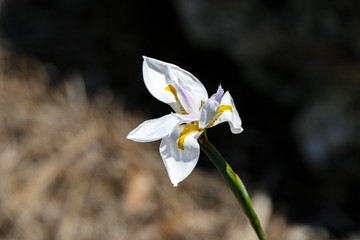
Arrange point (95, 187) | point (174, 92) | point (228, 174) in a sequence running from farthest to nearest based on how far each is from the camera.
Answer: point (95, 187), point (174, 92), point (228, 174)

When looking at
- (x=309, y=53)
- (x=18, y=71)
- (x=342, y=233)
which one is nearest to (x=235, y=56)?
(x=309, y=53)

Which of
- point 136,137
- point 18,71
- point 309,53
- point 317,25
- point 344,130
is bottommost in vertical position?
point 18,71

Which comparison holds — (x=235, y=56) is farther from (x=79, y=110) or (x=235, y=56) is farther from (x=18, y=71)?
(x=18, y=71)

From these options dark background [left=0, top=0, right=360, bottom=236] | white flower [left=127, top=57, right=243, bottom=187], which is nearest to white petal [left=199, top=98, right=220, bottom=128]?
white flower [left=127, top=57, right=243, bottom=187]

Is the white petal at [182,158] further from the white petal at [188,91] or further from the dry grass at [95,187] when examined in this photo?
the dry grass at [95,187]

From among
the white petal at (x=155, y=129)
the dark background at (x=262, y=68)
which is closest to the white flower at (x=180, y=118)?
the white petal at (x=155, y=129)

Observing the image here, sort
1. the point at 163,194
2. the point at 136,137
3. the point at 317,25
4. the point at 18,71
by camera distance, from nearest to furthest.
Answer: the point at 136,137 → the point at 317,25 → the point at 163,194 → the point at 18,71

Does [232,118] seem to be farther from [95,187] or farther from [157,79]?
[95,187]

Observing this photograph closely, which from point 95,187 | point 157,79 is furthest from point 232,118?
point 95,187
